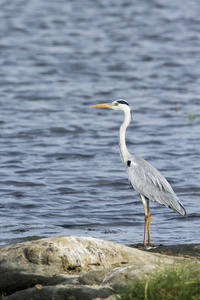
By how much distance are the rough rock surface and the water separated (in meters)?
2.06

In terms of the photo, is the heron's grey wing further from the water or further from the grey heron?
the water

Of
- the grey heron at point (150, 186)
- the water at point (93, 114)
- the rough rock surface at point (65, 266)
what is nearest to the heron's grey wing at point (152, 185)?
the grey heron at point (150, 186)

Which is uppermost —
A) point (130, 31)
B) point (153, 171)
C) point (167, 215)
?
point (130, 31)

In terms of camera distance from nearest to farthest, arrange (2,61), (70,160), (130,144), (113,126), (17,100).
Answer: (70,160)
(130,144)
(113,126)
(17,100)
(2,61)

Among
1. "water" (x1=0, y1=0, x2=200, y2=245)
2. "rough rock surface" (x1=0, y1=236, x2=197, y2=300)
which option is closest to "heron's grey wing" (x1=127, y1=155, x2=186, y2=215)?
"water" (x1=0, y1=0, x2=200, y2=245)

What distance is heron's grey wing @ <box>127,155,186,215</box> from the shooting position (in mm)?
8336

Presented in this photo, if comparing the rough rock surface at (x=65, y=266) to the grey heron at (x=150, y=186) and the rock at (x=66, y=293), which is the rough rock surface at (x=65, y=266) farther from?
the grey heron at (x=150, y=186)

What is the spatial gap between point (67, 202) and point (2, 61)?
14.5m

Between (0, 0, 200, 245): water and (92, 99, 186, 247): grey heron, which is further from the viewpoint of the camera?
(0, 0, 200, 245): water

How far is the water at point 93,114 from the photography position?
957cm

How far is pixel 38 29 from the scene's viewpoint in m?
28.9

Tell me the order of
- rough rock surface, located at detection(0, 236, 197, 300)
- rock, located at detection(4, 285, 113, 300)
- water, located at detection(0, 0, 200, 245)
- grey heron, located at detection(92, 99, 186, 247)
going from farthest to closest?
water, located at detection(0, 0, 200, 245), grey heron, located at detection(92, 99, 186, 247), rough rock surface, located at detection(0, 236, 197, 300), rock, located at detection(4, 285, 113, 300)

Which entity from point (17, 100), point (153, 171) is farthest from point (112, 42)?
point (153, 171)

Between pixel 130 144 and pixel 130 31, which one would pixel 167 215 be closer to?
pixel 130 144
